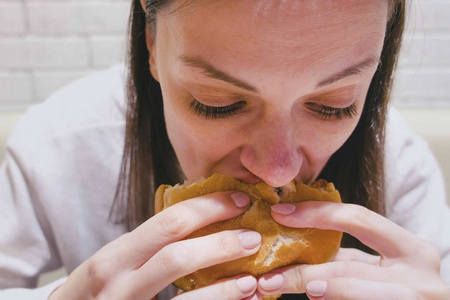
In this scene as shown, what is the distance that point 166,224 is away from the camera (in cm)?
60

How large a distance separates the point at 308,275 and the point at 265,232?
79 millimetres

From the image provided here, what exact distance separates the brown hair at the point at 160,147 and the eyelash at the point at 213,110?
23cm

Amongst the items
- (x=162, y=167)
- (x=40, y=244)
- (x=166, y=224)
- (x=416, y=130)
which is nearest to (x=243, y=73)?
(x=166, y=224)

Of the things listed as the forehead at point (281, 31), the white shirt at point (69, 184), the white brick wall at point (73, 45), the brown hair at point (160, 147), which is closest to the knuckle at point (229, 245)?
the forehead at point (281, 31)

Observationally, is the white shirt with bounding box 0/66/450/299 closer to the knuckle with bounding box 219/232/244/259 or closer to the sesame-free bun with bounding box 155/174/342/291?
the sesame-free bun with bounding box 155/174/342/291

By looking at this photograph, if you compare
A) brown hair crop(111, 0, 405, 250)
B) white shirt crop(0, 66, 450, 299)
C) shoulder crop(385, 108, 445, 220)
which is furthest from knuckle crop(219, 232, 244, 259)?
shoulder crop(385, 108, 445, 220)

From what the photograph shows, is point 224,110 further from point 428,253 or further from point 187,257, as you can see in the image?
point 428,253

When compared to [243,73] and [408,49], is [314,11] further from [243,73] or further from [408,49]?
[408,49]

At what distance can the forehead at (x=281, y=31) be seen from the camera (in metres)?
0.50

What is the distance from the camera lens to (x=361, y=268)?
0.64 metres

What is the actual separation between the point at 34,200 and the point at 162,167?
304 mm

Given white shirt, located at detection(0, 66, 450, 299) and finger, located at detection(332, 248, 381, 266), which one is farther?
white shirt, located at detection(0, 66, 450, 299)

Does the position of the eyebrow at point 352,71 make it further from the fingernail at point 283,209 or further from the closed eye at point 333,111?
the fingernail at point 283,209

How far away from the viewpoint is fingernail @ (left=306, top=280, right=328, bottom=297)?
2.01 feet
